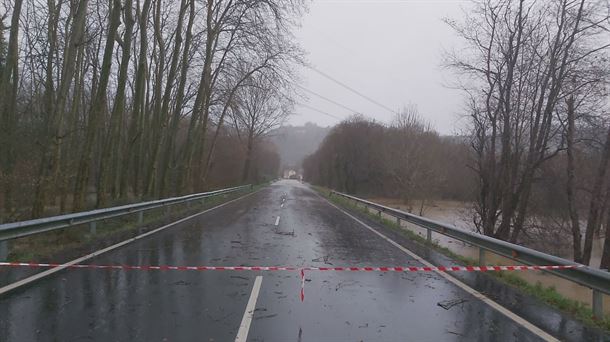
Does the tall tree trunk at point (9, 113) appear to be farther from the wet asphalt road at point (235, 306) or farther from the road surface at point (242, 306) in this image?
the wet asphalt road at point (235, 306)

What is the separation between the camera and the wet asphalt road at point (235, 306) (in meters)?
5.05

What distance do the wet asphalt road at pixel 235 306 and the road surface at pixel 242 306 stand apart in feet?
0.04

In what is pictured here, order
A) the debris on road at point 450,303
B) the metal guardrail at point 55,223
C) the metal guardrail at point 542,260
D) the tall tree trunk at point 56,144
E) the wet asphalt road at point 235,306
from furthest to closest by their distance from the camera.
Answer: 1. the tall tree trunk at point 56,144
2. the metal guardrail at point 55,223
3. the debris on road at point 450,303
4. the metal guardrail at point 542,260
5. the wet asphalt road at point 235,306

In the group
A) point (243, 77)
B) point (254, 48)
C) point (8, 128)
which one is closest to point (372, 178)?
point (243, 77)

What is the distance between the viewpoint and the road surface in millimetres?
5055

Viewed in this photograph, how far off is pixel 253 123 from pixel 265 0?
123 feet

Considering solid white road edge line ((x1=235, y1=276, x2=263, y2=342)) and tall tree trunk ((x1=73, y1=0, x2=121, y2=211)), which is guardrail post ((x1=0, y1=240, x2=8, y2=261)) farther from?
tall tree trunk ((x1=73, y1=0, x2=121, y2=211))

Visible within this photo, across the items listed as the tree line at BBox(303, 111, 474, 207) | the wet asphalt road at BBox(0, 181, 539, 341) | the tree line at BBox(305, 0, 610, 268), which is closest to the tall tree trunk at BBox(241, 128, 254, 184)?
the tree line at BBox(303, 111, 474, 207)

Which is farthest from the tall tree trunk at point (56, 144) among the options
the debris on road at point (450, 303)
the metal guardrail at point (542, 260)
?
the debris on road at point (450, 303)

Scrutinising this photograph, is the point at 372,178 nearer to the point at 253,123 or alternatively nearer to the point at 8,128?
the point at 253,123

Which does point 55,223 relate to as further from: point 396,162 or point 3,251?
point 396,162

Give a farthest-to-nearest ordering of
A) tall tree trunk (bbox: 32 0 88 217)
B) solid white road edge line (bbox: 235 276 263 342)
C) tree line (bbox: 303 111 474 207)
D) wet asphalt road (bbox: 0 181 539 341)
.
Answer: tree line (bbox: 303 111 474 207) → tall tree trunk (bbox: 32 0 88 217) → wet asphalt road (bbox: 0 181 539 341) → solid white road edge line (bbox: 235 276 263 342)

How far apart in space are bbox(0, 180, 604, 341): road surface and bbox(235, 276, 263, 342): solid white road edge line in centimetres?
2

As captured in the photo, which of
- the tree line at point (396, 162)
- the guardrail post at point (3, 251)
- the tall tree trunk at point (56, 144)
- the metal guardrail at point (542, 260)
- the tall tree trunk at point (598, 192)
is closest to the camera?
the metal guardrail at point (542, 260)
